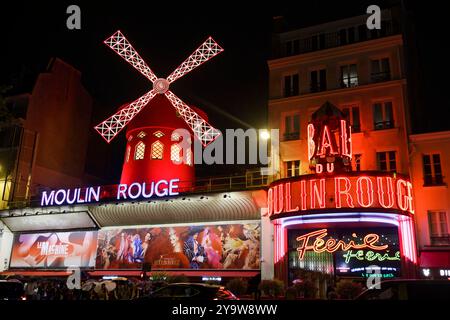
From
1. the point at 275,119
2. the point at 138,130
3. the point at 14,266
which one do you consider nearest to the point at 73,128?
the point at 138,130

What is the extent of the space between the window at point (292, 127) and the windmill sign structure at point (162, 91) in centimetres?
476

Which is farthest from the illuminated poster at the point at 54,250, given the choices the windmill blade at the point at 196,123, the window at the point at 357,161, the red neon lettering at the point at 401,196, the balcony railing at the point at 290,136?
the red neon lettering at the point at 401,196

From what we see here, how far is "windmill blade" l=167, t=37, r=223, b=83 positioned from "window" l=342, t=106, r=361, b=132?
8733 millimetres

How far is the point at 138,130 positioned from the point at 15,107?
814cm

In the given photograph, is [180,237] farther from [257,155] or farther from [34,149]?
[34,149]

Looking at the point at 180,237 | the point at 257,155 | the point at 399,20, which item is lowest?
the point at 180,237

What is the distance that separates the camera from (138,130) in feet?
73.5

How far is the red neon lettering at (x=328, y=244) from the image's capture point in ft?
51.7

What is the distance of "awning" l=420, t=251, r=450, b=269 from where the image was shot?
1453 centimetres

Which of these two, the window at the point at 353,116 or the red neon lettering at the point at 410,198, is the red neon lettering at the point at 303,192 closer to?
the red neon lettering at the point at 410,198

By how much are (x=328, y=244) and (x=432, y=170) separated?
183 inches

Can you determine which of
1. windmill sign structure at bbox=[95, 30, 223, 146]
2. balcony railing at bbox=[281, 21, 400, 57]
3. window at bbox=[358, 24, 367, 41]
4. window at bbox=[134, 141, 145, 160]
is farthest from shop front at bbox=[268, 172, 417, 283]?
window at bbox=[134, 141, 145, 160]

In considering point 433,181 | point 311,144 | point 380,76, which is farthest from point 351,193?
point 380,76

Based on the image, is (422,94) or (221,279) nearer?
(221,279)
